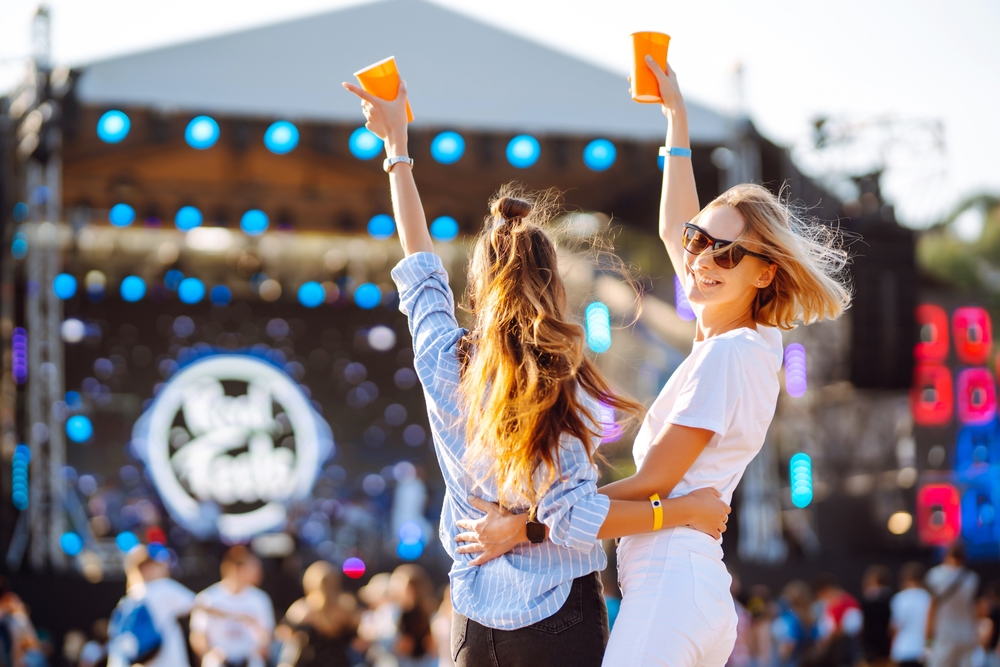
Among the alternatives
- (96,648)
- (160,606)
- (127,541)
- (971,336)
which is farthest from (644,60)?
(971,336)

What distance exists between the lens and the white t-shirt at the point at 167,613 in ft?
15.5

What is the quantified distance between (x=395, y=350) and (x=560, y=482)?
16659 millimetres

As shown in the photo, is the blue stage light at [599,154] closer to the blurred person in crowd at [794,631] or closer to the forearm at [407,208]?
the blurred person in crowd at [794,631]

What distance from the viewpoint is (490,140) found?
9.86 metres

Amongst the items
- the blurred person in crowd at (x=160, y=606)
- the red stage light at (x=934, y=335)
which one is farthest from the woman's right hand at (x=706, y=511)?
the red stage light at (x=934, y=335)

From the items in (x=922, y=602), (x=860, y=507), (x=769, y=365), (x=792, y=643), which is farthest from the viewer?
(x=860, y=507)

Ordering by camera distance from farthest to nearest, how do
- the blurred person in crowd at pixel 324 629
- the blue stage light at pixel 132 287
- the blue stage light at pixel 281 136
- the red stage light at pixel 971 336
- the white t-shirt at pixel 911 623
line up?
the blue stage light at pixel 132 287 → the red stage light at pixel 971 336 → the blue stage light at pixel 281 136 → the white t-shirt at pixel 911 623 → the blurred person in crowd at pixel 324 629

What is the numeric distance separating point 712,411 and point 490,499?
0.40 metres

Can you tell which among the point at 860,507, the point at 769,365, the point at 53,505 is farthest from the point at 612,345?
the point at 769,365

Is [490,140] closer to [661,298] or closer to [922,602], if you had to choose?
[922,602]

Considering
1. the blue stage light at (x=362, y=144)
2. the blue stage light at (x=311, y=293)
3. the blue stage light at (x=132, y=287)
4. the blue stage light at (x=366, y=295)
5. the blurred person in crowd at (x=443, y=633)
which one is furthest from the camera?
the blue stage light at (x=311, y=293)

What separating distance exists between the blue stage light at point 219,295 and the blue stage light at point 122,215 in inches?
140

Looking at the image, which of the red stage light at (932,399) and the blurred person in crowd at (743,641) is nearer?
the blurred person in crowd at (743,641)

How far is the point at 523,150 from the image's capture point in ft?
31.6
